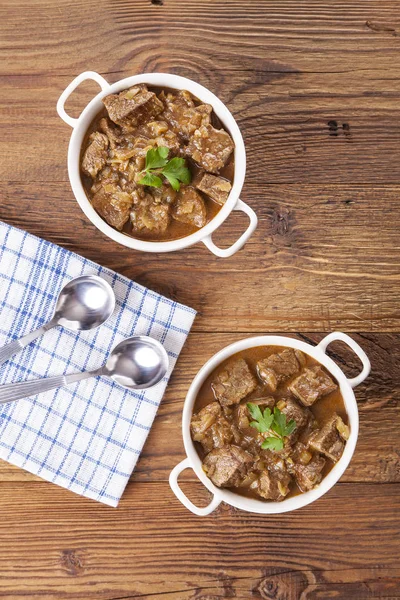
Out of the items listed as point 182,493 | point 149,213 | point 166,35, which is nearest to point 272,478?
point 182,493

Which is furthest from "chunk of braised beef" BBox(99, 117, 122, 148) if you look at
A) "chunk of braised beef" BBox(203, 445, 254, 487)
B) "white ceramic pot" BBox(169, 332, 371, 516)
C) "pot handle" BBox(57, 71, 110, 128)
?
"chunk of braised beef" BBox(203, 445, 254, 487)

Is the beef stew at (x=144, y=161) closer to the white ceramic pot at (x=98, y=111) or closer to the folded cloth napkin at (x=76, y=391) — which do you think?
the white ceramic pot at (x=98, y=111)

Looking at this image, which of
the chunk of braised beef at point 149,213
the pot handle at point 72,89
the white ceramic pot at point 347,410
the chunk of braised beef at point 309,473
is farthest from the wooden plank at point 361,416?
the pot handle at point 72,89

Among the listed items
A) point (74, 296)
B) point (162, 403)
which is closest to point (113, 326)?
point (74, 296)

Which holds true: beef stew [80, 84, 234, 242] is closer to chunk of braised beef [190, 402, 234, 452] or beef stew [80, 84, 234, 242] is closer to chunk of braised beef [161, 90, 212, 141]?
chunk of braised beef [161, 90, 212, 141]

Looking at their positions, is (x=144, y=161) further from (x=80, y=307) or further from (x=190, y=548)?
(x=190, y=548)

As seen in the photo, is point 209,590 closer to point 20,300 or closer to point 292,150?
point 20,300
